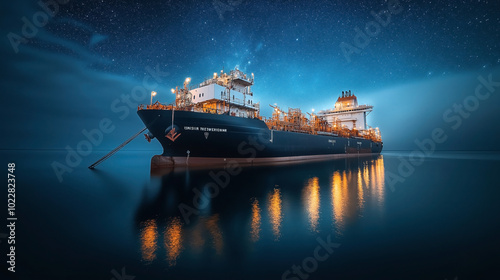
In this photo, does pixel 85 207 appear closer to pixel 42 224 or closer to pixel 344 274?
pixel 42 224

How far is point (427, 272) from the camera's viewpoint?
3301 mm

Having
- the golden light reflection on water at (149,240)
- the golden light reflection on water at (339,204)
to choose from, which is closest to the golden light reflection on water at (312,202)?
the golden light reflection on water at (339,204)

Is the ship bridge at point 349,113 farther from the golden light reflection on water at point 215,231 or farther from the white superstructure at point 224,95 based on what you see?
the golden light reflection on water at point 215,231

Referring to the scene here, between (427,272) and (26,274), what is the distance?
6827mm

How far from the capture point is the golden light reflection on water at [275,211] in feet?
16.7

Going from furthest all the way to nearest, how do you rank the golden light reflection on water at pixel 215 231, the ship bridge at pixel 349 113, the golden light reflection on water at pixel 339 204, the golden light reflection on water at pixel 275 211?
the ship bridge at pixel 349 113 → the golden light reflection on water at pixel 339 204 → the golden light reflection on water at pixel 275 211 → the golden light reflection on water at pixel 215 231

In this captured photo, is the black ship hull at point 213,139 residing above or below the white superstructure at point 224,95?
below

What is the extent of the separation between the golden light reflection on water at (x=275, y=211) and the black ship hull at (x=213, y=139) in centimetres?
1080

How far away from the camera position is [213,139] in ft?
61.5

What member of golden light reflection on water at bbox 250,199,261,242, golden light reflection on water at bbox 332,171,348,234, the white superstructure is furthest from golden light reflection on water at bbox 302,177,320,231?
the white superstructure

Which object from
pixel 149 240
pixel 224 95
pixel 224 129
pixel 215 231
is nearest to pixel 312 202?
pixel 215 231

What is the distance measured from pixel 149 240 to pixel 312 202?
18.9 feet

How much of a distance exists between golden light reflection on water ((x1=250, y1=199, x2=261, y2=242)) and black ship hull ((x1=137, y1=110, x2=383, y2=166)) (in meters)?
11.8

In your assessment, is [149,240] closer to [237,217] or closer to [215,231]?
[215,231]
